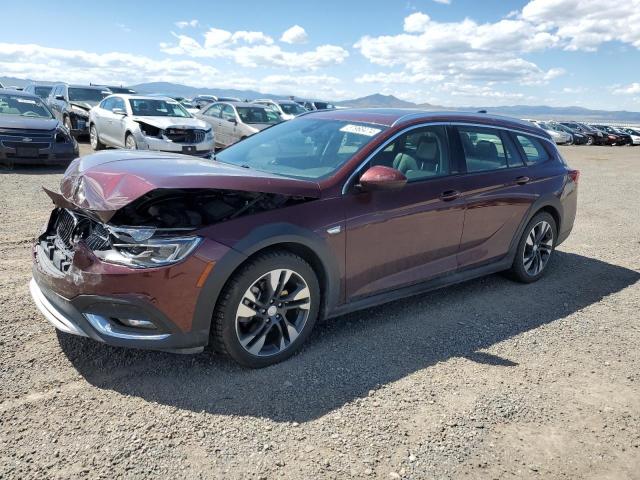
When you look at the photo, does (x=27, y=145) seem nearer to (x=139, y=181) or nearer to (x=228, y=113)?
(x=228, y=113)

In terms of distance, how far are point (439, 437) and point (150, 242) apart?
1.85 metres

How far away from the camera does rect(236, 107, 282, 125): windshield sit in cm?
1563

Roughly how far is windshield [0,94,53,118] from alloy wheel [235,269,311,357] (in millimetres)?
10244

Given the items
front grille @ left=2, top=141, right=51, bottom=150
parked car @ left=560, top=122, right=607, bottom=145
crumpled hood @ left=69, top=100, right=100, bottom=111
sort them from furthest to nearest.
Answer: parked car @ left=560, top=122, right=607, bottom=145 → crumpled hood @ left=69, top=100, right=100, bottom=111 → front grille @ left=2, top=141, right=51, bottom=150

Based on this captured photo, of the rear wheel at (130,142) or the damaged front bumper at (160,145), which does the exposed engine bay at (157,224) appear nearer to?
the damaged front bumper at (160,145)

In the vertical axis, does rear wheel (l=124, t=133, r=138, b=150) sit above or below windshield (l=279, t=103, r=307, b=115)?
below

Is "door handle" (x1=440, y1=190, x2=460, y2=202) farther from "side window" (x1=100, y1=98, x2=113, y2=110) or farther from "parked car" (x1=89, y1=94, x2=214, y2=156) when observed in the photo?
"side window" (x1=100, y1=98, x2=113, y2=110)

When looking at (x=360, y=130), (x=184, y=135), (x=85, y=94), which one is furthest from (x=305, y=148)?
(x=85, y=94)

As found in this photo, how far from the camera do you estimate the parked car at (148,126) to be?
12008 mm

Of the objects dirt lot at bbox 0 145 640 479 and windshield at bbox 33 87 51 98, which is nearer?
dirt lot at bbox 0 145 640 479

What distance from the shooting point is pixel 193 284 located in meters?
2.90

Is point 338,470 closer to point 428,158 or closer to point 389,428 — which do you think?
point 389,428

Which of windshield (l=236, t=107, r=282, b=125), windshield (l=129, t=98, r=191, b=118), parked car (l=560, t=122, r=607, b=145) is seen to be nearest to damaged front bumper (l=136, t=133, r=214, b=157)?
windshield (l=129, t=98, r=191, b=118)

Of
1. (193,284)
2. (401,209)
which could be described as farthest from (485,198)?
(193,284)
